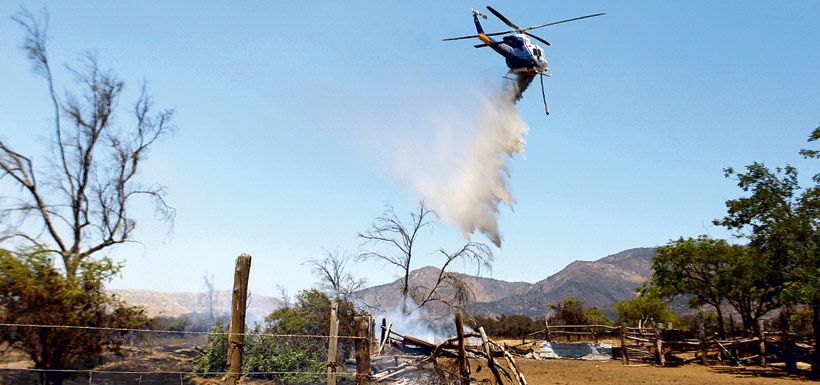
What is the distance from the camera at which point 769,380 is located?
20266mm

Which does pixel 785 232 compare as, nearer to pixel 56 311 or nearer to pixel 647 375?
pixel 647 375

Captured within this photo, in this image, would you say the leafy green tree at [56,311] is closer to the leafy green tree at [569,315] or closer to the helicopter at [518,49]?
the helicopter at [518,49]

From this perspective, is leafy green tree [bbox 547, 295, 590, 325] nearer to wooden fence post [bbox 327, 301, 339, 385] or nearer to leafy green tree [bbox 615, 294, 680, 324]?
leafy green tree [bbox 615, 294, 680, 324]

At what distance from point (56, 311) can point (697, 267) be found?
33.1 meters

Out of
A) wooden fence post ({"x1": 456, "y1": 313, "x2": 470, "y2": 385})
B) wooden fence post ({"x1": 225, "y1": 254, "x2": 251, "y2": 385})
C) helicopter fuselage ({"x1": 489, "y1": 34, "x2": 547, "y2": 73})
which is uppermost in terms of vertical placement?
helicopter fuselage ({"x1": 489, "y1": 34, "x2": 547, "y2": 73})

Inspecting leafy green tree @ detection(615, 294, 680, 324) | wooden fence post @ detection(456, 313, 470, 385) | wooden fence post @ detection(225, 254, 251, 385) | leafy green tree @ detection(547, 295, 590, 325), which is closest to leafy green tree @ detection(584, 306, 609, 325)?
leafy green tree @ detection(547, 295, 590, 325)

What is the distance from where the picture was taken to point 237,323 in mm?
8445

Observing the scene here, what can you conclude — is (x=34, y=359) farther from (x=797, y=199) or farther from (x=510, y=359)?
(x=797, y=199)

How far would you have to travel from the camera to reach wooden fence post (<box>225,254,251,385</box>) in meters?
8.38

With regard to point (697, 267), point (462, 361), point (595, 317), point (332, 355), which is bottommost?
point (595, 317)

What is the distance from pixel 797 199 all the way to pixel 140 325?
26.1 m

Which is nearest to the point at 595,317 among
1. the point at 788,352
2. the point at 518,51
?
the point at 788,352

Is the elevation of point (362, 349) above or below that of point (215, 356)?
above

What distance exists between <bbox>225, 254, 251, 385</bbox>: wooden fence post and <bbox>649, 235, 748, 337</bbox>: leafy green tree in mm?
30296
